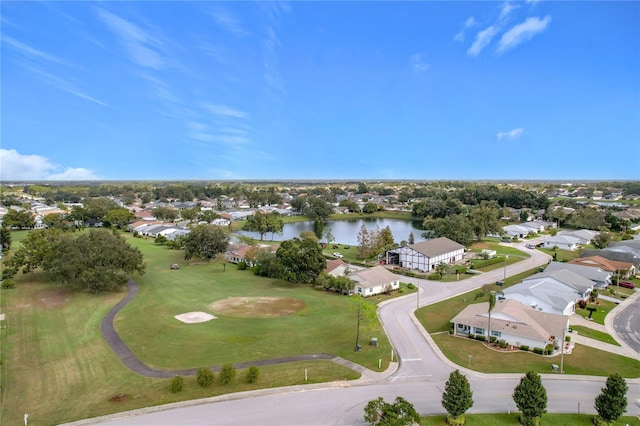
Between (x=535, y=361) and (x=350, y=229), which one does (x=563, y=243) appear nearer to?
(x=350, y=229)

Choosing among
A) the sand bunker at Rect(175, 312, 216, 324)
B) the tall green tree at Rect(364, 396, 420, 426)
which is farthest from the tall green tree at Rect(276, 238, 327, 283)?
the tall green tree at Rect(364, 396, 420, 426)

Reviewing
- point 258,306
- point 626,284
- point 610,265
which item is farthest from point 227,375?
point 610,265

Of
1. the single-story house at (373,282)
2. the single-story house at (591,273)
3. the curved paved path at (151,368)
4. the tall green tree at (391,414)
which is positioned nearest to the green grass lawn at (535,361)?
the curved paved path at (151,368)

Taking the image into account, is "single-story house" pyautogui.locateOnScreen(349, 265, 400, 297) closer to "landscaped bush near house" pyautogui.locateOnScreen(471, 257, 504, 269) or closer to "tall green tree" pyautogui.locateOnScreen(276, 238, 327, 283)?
"tall green tree" pyautogui.locateOnScreen(276, 238, 327, 283)

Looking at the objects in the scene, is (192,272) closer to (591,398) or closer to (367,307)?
(367,307)

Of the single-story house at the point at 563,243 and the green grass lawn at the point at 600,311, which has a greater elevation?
the single-story house at the point at 563,243

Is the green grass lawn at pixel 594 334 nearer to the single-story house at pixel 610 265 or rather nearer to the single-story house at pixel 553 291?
Result: the single-story house at pixel 553 291
